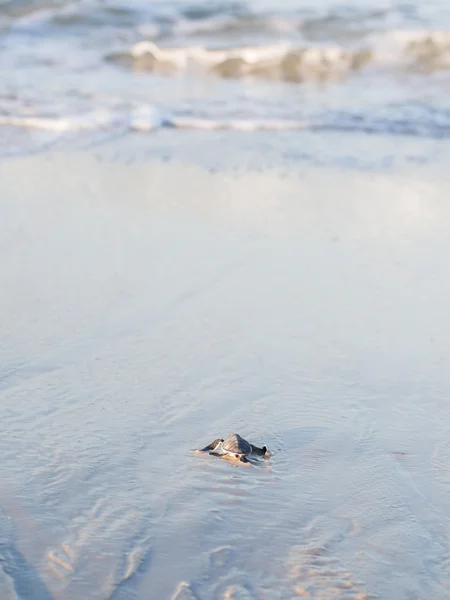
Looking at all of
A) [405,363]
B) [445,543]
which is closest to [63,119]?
[405,363]

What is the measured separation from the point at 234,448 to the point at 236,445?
0.01m

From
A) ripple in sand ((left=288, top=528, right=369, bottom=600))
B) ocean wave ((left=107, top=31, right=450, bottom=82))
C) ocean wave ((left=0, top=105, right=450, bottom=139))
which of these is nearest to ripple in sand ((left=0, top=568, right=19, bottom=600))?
ripple in sand ((left=288, top=528, right=369, bottom=600))

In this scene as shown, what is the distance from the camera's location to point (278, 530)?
230 cm

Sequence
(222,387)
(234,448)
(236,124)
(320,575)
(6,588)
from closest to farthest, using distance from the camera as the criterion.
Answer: (6,588) → (320,575) → (234,448) → (222,387) → (236,124)

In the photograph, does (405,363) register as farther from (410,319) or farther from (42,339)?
(42,339)

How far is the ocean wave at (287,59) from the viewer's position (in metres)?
9.34

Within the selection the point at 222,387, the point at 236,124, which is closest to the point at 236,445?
the point at 222,387

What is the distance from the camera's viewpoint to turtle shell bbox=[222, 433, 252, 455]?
2592 mm

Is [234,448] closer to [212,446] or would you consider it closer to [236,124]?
[212,446]

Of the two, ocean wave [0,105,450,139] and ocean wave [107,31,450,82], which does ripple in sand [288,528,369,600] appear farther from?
ocean wave [107,31,450,82]

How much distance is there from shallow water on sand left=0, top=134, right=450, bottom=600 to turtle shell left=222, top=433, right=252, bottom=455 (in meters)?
0.05

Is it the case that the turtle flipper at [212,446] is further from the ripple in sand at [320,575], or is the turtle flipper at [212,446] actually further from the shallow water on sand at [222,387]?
the ripple in sand at [320,575]

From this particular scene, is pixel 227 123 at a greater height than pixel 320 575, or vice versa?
pixel 227 123

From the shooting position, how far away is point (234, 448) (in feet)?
8.50
